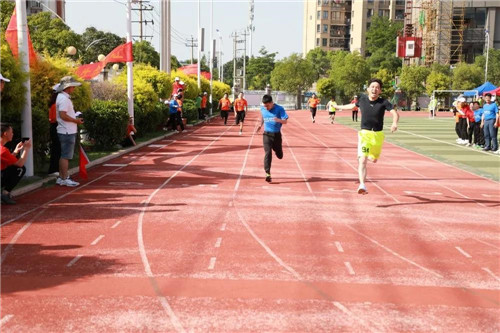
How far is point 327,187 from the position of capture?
41.0 ft

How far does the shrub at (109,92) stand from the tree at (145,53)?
69459mm

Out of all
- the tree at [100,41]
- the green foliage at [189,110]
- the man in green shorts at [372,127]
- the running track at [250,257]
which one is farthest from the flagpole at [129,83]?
the tree at [100,41]

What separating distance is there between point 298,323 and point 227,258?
206 centimetres

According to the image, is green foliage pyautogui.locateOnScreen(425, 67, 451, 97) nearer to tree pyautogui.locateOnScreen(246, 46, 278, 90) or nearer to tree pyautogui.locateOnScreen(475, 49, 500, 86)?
tree pyautogui.locateOnScreen(475, 49, 500, 86)

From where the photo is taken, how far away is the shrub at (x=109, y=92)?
22000 millimetres

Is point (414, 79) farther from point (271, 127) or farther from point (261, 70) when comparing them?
point (271, 127)

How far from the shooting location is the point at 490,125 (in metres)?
21.2

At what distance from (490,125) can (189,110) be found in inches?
746

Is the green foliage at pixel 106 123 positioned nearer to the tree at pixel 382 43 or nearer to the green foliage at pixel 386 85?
the green foliage at pixel 386 85

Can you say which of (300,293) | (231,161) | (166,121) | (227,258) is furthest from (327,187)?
(166,121)

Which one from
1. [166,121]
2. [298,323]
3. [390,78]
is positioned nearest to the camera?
[298,323]

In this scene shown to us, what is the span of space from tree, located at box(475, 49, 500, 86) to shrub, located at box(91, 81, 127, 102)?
69.1 metres

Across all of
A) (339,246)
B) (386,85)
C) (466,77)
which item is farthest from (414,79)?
(339,246)

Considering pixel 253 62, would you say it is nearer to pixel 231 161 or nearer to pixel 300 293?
pixel 231 161
